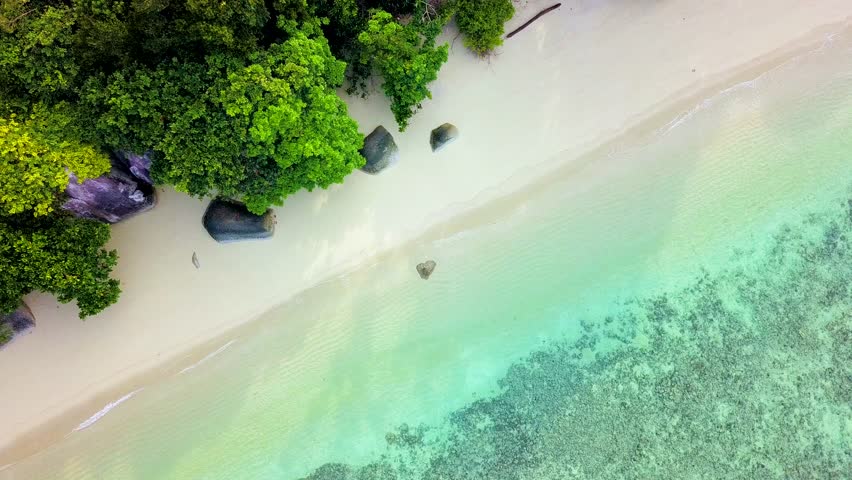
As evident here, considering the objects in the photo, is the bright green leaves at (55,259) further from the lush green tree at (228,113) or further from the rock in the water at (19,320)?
the lush green tree at (228,113)

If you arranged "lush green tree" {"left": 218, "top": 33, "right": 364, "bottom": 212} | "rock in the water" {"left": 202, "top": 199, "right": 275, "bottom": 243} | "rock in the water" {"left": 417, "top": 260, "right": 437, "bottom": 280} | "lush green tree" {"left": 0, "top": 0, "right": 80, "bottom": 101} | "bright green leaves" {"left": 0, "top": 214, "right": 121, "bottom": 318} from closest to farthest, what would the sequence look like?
"lush green tree" {"left": 0, "top": 0, "right": 80, "bottom": 101}, "lush green tree" {"left": 218, "top": 33, "right": 364, "bottom": 212}, "bright green leaves" {"left": 0, "top": 214, "right": 121, "bottom": 318}, "rock in the water" {"left": 202, "top": 199, "right": 275, "bottom": 243}, "rock in the water" {"left": 417, "top": 260, "right": 437, "bottom": 280}

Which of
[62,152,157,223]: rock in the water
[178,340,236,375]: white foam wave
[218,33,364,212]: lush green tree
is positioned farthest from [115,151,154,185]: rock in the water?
[178,340,236,375]: white foam wave

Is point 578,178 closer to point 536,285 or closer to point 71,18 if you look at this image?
point 536,285

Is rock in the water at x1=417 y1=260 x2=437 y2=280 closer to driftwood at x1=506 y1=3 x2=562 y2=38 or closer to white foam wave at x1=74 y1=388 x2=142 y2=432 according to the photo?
driftwood at x1=506 y1=3 x2=562 y2=38

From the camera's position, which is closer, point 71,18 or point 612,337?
point 71,18


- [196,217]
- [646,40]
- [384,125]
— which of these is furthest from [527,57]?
[196,217]

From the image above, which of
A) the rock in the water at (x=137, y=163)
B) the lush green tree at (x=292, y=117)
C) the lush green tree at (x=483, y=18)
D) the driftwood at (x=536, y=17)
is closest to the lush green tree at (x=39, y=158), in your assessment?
the rock in the water at (x=137, y=163)
